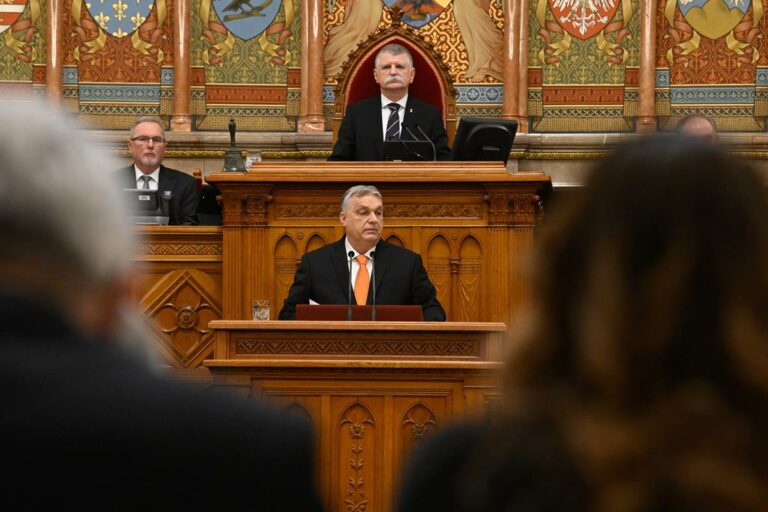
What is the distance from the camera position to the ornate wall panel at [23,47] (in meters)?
12.5

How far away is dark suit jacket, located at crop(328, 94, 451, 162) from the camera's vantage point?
28.1ft

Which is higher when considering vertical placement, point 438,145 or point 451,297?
point 438,145

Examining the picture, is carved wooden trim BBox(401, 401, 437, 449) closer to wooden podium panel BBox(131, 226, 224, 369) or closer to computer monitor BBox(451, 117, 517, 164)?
wooden podium panel BBox(131, 226, 224, 369)

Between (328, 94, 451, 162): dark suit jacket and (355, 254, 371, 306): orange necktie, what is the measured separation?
131cm

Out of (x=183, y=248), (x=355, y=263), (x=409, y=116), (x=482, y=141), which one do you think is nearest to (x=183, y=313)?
(x=183, y=248)

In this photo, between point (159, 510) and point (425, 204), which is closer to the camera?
point (159, 510)

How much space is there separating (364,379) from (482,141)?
8.90 ft

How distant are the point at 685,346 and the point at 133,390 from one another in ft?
1.92

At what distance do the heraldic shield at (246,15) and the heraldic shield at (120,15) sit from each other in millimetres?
644

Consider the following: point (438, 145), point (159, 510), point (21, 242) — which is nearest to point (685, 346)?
point (159, 510)

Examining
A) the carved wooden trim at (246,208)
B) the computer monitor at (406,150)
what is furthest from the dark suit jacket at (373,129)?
the carved wooden trim at (246,208)

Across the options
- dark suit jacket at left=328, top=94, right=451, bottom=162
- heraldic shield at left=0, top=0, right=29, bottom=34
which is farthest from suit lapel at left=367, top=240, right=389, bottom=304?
heraldic shield at left=0, top=0, right=29, bottom=34

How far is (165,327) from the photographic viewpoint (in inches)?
295

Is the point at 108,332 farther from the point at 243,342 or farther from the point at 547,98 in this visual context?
the point at 547,98
